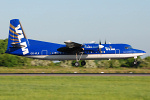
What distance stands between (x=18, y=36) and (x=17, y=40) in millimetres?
615

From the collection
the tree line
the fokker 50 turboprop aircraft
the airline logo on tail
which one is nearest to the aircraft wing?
the fokker 50 turboprop aircraft

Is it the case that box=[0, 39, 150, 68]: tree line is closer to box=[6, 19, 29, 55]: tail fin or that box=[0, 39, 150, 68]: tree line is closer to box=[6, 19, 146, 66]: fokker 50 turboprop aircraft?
box=[6, 19, 146, 66]: fokker 50 turboprop aircraft

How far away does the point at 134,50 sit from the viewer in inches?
Answer: 1336

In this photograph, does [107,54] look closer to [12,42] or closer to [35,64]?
[12,42]

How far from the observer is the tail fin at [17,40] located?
3469 cm

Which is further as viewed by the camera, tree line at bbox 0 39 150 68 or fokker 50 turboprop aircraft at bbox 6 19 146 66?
tree line at bbox 0 39 150 68

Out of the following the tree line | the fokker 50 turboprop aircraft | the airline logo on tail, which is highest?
the airline logo on tail

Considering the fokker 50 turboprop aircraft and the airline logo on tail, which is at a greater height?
the airline logo on tail

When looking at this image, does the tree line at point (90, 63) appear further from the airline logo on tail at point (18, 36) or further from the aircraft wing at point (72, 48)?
the airline logo on tail at point (18, 36)

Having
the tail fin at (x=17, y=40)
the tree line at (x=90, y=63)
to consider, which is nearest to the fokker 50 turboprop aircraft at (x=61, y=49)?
the tail fin at (x=17, y=40)

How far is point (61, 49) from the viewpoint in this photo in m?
34.0

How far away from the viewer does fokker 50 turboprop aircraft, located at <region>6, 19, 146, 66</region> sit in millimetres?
33562
